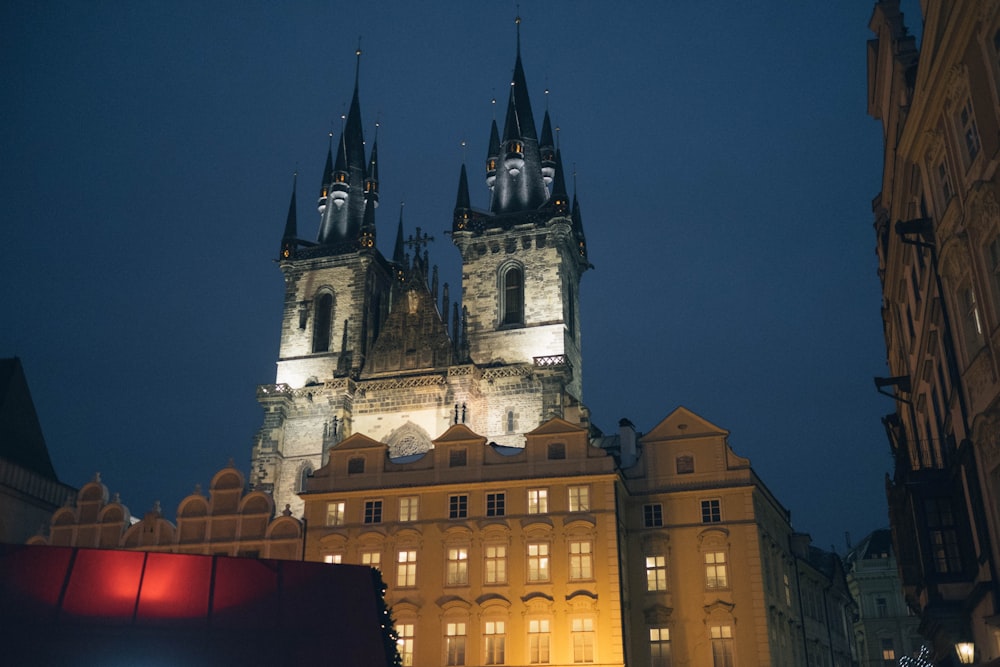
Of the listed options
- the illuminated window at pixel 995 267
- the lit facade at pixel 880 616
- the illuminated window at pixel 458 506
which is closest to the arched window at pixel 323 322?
the illuminated window at pixel 458 506

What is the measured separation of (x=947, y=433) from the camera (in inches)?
835

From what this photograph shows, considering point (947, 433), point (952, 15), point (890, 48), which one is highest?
point (890, 48)

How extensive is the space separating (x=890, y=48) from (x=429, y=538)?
22.3 meters

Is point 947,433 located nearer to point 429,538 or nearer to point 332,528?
point 429,538

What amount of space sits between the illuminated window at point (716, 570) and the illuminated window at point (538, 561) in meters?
5.59

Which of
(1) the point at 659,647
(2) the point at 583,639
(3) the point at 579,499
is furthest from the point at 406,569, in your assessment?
(1) the point at 659,647

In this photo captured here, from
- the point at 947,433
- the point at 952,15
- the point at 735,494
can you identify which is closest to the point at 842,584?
the point at 735,494

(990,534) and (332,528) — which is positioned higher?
(332,528)

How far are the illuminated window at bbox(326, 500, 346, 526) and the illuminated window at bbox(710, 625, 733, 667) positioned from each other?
14.0 metres

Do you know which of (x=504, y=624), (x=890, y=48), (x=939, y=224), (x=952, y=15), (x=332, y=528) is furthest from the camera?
(x=332, y=528)

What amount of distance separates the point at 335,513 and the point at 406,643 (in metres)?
5.68

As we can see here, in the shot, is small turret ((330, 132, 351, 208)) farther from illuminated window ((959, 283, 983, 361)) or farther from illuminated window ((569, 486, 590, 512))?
illuminated window ((959, 283, 983, 361))

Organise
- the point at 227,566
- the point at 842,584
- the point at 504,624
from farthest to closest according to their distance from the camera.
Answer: the point at 842,584
the point at 504,624
the point at 227,566

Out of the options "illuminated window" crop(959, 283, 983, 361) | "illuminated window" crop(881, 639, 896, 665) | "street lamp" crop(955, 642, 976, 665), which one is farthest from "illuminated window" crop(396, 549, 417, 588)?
"illuminated window" crop(881, 639, 896, 665)
